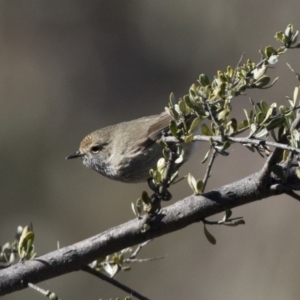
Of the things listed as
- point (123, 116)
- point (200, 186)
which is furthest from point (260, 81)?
point (123, 116)

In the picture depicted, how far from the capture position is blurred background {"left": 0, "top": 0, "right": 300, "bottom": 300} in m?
6.61

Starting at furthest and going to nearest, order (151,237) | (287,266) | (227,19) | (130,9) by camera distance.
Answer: (130,9) < (227,19) < (287,266) < (151,237)

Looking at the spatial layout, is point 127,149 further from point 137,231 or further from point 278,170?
point 278,170

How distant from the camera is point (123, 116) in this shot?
322 inches

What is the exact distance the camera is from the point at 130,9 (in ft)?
29.2

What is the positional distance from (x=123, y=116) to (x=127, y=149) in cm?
461

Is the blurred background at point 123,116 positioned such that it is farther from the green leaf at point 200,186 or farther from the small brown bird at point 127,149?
the green leaf at point 200,186

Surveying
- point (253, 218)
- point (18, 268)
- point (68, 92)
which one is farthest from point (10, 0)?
point (18, 268)

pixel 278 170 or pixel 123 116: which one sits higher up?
pixel 123 116

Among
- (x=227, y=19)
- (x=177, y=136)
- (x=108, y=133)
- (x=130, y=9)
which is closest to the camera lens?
(x=177, y=136)

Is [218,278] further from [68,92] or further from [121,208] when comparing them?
[68,92]

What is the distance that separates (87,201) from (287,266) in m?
2.84

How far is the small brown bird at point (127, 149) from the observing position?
3.37m

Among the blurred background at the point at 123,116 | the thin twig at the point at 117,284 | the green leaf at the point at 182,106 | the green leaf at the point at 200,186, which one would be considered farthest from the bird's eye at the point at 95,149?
the blurred background at the point at 123,116
